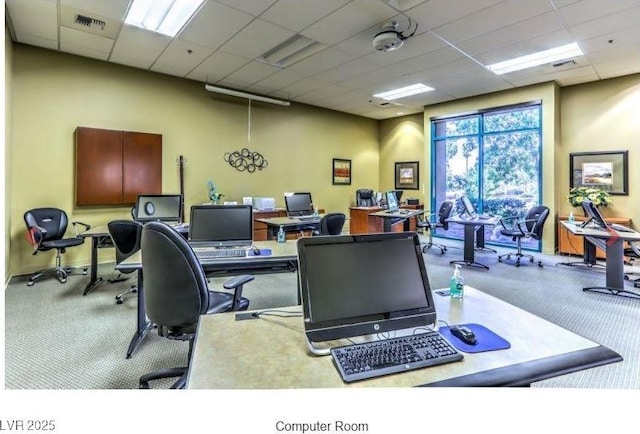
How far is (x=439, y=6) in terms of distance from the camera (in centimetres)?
362

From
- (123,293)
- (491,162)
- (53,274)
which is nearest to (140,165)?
(53,274)

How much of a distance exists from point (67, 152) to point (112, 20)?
7.40 ft

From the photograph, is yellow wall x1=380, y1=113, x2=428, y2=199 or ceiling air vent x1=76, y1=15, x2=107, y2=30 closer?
ceiling air vent x1=76, y1=15, x2=107, y2=30

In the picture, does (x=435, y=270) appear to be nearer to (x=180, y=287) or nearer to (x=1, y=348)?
(x=180, y=287)

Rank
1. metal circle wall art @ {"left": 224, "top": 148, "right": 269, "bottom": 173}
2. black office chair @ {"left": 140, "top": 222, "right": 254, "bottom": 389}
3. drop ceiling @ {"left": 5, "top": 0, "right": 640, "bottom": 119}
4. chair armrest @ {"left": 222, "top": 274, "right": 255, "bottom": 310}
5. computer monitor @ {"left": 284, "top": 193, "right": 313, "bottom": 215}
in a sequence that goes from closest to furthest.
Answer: black office chair @ {"left": 140, "top": 222, "right": 254, "bottom": 389} < chair armrest @ {"left": 222, "top": 274, "right": 255, "bottom": 310} < drop ceiling @ {"left": 5, "top": 0, "right": 640, "bottom": 119} < computer monitor @ {"left": 284, "top": 193, "right": 313, "bottom": 215} < metal circle wall art @ {"left": 224, "top": 148, "right": 269, "bottom": 173}

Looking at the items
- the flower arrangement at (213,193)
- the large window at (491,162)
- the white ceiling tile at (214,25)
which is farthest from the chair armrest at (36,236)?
the large window at (491,162)

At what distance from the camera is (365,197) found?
334 inches

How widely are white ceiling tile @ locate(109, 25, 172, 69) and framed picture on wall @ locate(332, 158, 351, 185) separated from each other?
4719 millimetres

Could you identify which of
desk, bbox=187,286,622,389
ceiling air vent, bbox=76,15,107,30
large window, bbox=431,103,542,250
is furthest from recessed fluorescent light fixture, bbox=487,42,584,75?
ceiling air vent, bbox=76,15,107,30

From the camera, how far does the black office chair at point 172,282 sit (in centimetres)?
186

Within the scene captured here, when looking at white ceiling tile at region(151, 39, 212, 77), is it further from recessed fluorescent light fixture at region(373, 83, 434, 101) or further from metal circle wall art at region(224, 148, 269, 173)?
recessed fluorescent light fixture at region(373, 83, 434, 101)

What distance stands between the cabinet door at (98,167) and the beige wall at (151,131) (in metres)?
0.17

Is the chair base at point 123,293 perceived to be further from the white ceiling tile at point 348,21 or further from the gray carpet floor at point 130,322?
the white ceiling tile at point 348,21

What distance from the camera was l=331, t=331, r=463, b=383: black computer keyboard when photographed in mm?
1066
